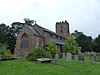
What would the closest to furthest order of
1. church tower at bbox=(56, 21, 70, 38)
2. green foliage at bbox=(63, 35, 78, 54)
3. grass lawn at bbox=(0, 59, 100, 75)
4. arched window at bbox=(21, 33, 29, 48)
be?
grass lawn at bbox=(0, 59, 100, 75), green foliage at bbox=(63, 35, 78, 54), arched window at bbox=(21, 33, 29, 48), church tower at bbox=(56, 21, 70, 38)

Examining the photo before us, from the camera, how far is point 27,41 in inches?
2621

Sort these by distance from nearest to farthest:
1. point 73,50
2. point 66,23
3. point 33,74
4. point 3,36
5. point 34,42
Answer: point 33,74
point 73,50
point 34,42
point 3,36
point 66,23

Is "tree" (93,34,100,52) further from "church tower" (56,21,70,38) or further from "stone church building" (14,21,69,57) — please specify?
"stone church building" (14,21,69,57)

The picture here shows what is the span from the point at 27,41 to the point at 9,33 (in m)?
26.3

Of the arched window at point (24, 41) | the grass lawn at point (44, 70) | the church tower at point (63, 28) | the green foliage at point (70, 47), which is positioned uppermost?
the church tower at point (63, 28)

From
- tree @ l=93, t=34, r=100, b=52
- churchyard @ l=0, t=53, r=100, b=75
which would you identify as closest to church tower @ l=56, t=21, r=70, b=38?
tree @ l=93, t=34, r=100, b=52

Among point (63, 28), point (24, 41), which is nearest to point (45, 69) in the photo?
point (24, 41)

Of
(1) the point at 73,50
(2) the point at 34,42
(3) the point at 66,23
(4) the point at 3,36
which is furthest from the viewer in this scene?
(3) the point at 66,23

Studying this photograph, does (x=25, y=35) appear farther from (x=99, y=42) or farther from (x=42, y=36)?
(x=99, y=42)

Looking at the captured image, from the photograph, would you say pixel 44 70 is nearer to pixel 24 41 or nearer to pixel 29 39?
pixel 29 39

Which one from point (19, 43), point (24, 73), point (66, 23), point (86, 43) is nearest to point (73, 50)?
point (19, 43)

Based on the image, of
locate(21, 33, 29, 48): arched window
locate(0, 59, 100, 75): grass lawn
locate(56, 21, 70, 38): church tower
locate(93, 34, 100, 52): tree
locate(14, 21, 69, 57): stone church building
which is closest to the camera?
locate(0, 59, 100, 75): grass lawn

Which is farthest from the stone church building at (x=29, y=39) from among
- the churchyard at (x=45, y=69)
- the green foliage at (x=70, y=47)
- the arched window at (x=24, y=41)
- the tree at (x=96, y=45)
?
the churchyard at (x=45, y=69)

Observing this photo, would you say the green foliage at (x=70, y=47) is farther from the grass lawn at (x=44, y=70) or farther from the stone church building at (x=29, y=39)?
the grass lawn at (x=44, y=70)
